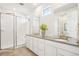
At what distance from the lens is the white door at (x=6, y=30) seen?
1.84m

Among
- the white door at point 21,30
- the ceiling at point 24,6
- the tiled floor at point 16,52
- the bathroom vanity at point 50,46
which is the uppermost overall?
the ceiling at point 24,6

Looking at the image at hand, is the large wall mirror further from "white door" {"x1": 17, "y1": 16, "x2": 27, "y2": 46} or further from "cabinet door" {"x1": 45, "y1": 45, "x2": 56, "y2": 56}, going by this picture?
"white door" {"x1": 17, "y1": 16, "x2": 27, "y2": 46}

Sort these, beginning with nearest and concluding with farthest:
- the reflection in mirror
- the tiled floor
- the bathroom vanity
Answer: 1. the bathroom vanity
2. the reflection in mirror
3. the tiled floor

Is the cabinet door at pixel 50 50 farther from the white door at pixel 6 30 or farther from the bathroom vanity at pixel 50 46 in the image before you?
the white door at pixel 6 30

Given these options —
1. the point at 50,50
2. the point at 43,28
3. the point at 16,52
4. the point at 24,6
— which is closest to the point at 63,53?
the point at 50,50

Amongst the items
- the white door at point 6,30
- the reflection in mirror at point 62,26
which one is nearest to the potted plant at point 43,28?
the reflection in mirror at point 62,26

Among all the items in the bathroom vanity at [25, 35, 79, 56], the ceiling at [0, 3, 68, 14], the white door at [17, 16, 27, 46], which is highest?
the ceiling at [0, 3, 68, 14]

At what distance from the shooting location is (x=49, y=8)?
1836 mm

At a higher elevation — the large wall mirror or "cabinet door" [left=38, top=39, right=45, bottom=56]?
the large wall mirror

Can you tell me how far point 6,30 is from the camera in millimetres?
1868

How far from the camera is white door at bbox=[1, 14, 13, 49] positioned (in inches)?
72.6

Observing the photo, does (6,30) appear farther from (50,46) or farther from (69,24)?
(69,24)

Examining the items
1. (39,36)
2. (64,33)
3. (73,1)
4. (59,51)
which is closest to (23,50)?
(39,36)

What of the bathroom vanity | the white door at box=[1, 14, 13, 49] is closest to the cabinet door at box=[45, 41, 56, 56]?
the bathroom vanity
